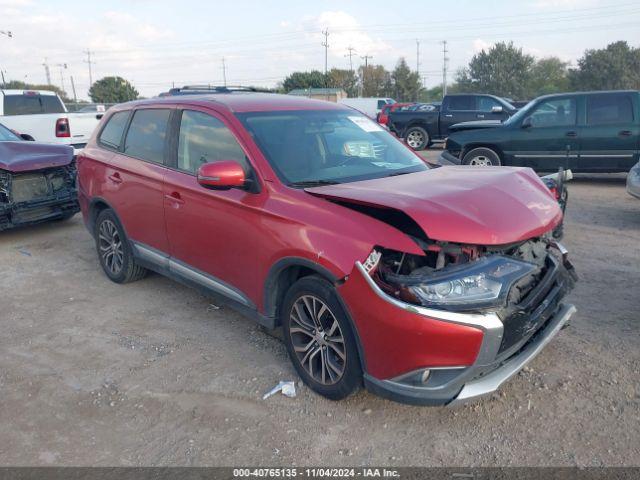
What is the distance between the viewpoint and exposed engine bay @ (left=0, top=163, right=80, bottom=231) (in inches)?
271

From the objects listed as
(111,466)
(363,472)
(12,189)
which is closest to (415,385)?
(363,472)

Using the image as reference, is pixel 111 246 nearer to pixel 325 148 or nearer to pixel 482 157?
pixel 325 148

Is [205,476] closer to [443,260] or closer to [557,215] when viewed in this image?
[443,260]

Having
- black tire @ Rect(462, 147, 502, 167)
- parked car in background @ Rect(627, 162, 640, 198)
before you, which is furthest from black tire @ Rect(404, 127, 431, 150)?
parked car in background @ Rect(627, 162, 640, 198)

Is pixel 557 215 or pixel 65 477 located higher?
pixel 557 215

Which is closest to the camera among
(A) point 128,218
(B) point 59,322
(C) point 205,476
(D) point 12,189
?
(C) point 205,476

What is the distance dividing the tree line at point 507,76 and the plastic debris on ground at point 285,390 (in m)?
57.3

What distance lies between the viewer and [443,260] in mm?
3041

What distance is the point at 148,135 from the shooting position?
4.94 meters

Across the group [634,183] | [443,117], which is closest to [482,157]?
[634,183]

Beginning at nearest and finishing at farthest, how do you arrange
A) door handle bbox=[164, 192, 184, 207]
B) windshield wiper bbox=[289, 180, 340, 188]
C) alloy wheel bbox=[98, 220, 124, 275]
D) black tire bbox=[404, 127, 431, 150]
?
windshield wiper bbox=[289, 180, 340, 188] → door handle bbox=[164, 192, 184, 207] → alloy wheel bbox=[98, 220, 124, 275] → black tire bbox=[404, 127, 431, 150]

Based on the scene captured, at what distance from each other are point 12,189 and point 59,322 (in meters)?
3.07

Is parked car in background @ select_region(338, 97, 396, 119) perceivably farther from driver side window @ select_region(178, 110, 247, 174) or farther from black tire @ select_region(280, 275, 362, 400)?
black tire @ select_region(280, 275, 362, 400)

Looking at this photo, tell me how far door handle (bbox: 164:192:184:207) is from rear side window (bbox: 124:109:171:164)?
0.39 meters
